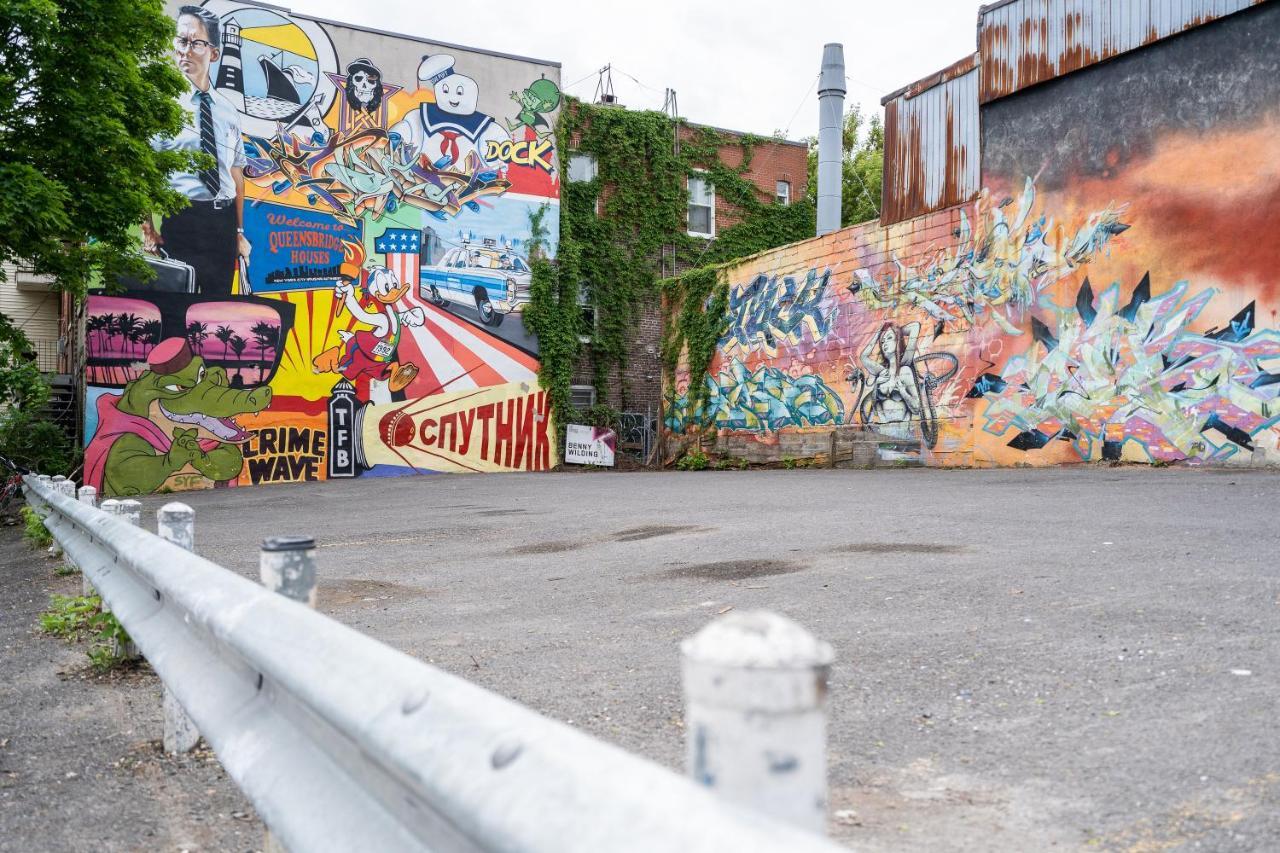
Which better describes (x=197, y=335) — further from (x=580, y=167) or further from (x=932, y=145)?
(x=932, y=145)

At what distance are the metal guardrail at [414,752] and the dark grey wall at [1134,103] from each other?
14812mm

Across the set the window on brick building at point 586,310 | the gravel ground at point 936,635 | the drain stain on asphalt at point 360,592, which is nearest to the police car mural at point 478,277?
the window on brick building at point 586,310

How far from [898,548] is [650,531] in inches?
108

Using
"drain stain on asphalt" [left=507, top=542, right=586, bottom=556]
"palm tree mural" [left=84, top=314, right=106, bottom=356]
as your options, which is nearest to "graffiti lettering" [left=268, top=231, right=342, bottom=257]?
"palm tree mural" [left=84, top=314, right=106, bottom=356]

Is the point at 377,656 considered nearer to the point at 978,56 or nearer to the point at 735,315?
the point at 978,56

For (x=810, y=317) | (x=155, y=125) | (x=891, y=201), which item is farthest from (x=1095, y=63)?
(x=155, y=125)

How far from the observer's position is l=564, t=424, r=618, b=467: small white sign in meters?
25.7

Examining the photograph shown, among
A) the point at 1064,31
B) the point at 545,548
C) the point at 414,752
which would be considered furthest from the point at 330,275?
the point at 414,752

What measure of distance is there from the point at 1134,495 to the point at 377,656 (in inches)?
393

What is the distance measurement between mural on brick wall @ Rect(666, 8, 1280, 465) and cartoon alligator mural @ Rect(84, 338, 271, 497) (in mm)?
12753

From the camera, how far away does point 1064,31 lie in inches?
609

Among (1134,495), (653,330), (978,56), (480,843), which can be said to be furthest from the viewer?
(653,330)

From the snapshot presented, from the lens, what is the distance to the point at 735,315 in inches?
936

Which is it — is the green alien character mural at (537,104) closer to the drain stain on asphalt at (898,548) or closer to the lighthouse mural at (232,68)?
the lighthouse mural at (232,68)
